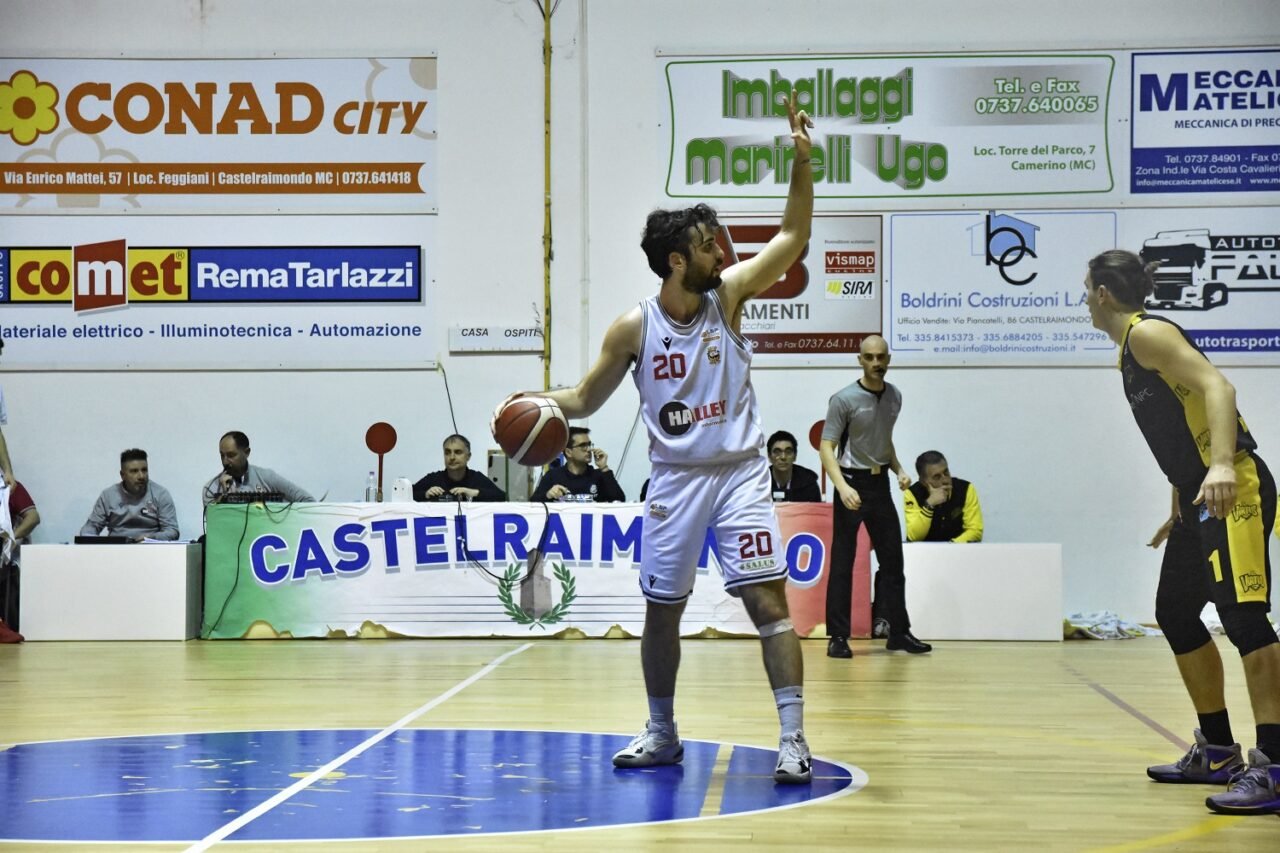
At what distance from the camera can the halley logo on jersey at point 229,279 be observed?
41.4 feet

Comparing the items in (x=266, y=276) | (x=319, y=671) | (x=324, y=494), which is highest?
(x=266, y=276)

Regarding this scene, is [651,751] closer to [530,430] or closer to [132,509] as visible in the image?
[530,430]

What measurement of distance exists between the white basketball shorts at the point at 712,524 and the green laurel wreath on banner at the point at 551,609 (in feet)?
18.4

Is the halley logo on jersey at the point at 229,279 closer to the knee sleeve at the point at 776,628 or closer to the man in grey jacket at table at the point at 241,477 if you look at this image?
the man in grey jacket at table at the point at 241,477

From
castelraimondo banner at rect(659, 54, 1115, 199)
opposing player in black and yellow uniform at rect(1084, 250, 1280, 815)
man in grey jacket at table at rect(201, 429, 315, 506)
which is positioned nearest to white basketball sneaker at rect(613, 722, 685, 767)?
opposing player in black and yellow uniform at rect(1084, 250, 1280, 815)

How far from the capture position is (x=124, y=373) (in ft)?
41.7

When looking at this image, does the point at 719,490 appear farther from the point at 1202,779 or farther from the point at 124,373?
the point at 124,373

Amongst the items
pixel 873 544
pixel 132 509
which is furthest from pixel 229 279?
pixel 873 544

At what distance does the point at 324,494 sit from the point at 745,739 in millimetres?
7908

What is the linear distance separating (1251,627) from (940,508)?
7.01 meters

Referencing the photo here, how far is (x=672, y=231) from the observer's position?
472 cm

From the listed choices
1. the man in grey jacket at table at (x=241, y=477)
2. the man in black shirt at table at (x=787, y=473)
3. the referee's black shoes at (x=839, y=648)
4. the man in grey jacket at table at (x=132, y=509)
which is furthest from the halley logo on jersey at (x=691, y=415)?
the man in grey jacket at table at (x=132, y=509)

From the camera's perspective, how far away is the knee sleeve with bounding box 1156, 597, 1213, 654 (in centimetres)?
460

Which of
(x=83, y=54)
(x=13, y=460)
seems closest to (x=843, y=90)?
(x=83, y=54)
